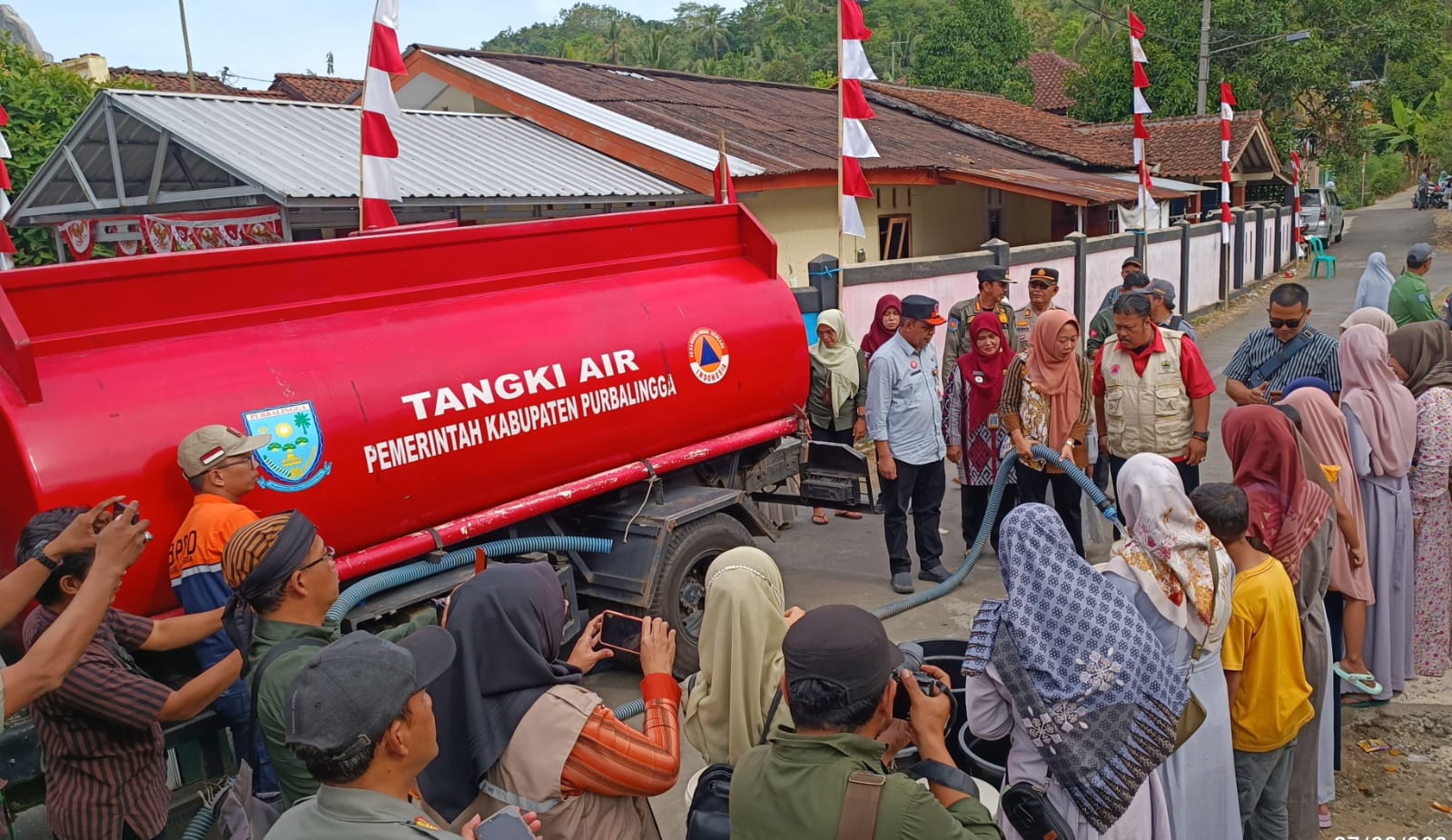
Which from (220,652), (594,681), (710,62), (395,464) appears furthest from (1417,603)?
(710,62)

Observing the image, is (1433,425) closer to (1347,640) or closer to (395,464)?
(1347,640)

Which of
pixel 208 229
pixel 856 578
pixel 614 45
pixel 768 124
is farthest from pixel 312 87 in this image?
pixel 614 45

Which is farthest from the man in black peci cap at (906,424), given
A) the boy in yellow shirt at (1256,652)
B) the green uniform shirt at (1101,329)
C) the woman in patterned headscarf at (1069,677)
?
the woman in patterned headscarf at (1069,677)

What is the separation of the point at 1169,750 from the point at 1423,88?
58.4 m

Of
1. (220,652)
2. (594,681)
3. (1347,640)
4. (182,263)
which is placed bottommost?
(594,681)

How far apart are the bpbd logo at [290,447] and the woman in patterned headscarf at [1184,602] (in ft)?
9.93

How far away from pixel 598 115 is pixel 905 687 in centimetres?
1220

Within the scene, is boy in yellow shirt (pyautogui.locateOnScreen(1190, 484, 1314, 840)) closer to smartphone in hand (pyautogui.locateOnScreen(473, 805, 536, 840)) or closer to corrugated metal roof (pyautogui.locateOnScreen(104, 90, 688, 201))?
smartphone in hand (pyautogui.locateOnScreen(473, 805, 536, 840))

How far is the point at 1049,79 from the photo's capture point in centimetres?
4291

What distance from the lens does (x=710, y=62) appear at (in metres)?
52.2

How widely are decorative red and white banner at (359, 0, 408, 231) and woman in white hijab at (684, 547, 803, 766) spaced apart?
474 centimetres

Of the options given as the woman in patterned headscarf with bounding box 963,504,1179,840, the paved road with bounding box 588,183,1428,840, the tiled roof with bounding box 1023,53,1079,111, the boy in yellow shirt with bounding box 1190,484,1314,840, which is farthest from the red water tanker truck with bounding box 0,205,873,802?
the tiled roof with bounding box 1023,53,1079,111

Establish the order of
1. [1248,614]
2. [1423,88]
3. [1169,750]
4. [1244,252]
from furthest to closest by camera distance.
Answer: [1423,88] → [1244,252] → [1248,614] → [1169,750]

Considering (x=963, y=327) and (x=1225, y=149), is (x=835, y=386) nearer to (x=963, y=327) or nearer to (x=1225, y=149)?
(x=963, y=327)
